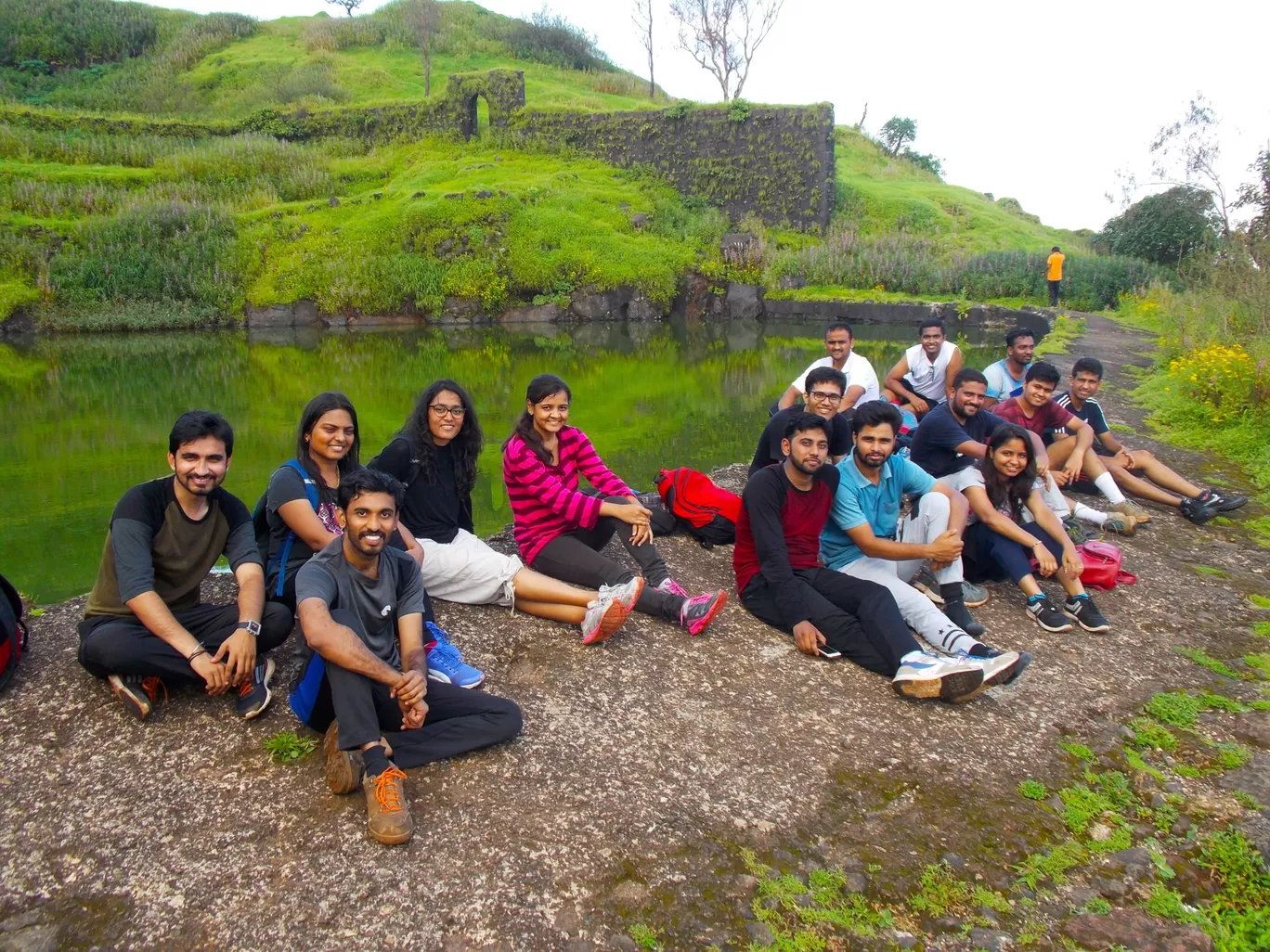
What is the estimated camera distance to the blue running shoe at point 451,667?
3635 mm

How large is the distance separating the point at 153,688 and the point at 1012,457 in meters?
4.18

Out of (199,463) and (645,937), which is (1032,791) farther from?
(199,463)

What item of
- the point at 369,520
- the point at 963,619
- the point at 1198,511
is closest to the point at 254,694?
the point at 369,520

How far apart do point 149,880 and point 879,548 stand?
318cm

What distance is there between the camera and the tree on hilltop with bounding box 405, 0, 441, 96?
3734 cm

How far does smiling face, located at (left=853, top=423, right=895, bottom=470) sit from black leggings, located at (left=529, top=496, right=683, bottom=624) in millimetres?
1137

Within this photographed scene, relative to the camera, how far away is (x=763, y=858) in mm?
2766

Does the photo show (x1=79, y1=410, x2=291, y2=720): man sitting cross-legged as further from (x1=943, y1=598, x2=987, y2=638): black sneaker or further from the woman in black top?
(x1=943, y1=598, x2=987, y2=638): black sneaker

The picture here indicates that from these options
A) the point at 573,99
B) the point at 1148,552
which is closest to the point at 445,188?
the point at 573,99

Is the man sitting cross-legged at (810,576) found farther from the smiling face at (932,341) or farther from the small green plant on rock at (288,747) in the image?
the smiling face at (932,341)

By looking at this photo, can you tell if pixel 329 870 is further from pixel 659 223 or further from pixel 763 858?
pixel 659 223

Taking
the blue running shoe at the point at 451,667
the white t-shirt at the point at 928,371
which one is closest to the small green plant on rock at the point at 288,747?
the blue running shoe at the point at 451,667

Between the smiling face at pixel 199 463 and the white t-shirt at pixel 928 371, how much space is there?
17.8 feet

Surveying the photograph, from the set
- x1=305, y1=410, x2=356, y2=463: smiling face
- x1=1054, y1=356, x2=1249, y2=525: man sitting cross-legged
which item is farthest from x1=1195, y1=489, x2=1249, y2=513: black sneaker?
x1=305, y1=410, x2=356, y2=463: smiling face
